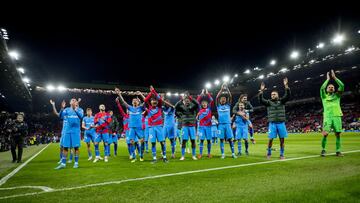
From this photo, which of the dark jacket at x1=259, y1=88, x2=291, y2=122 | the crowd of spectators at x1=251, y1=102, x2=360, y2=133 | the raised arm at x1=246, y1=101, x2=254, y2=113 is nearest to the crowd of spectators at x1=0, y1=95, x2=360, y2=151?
the crowd of spectators at x1=251, y1=102, x2=360, y2=133

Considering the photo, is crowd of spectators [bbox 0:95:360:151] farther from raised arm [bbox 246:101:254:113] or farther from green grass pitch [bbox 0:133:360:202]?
green grass pitch [bbox 0:133:360:202]

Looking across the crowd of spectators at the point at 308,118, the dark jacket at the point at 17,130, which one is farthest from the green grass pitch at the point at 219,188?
the crowd of spectators at the point at 308,118

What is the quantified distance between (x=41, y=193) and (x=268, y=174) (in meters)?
4.52

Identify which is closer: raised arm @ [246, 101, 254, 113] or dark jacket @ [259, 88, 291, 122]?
dark jacket @ [259, 88, 291, 122]

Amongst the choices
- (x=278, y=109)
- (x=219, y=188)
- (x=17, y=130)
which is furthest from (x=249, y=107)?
(x=17, y=130)

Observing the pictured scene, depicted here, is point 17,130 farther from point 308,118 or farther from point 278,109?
point 308,118

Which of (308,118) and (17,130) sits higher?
(17,130)

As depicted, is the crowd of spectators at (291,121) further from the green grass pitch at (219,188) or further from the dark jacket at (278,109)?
the dark jacket at (278,109)

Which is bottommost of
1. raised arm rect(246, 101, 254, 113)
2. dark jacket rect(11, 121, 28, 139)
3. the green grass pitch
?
the green grass pitch

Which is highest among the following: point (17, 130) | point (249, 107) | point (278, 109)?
point (249, 107)

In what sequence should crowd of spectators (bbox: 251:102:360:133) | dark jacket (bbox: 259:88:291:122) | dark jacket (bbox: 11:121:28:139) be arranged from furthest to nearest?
crowd of spectators (bbox: 251:102:360:133) < dark jacket (bbox: 11:121:28:139) < dark jacket (bbox: 259:88:291:122)

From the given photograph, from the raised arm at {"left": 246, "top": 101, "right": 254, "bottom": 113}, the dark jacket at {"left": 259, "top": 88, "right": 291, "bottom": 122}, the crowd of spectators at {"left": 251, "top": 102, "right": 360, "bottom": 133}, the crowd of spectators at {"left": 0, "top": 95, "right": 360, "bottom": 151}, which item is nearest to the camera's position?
the dark jacket at {"left": 259, "top": 88, "right": 291, "bottom": 122}

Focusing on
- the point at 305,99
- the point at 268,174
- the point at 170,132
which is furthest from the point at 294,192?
the point at 305,99

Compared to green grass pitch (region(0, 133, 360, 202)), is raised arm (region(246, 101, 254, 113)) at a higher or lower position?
higher
